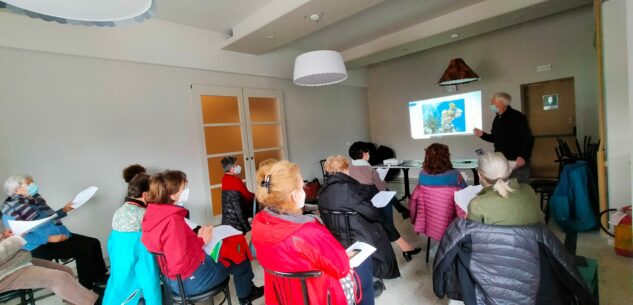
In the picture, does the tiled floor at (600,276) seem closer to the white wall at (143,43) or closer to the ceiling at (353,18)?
the white wall at (143,43)

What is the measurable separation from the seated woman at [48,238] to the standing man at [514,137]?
3923mm

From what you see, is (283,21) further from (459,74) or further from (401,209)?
(459,74)

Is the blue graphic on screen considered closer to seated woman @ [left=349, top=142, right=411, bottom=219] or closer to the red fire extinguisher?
seated woman @ [left=349, top=142, right=411, bottom=219]

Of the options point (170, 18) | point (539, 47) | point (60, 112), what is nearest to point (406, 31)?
point (539, 47)

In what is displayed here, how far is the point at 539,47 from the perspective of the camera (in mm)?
4684

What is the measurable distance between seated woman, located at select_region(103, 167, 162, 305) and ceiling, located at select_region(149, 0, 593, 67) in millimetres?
2533

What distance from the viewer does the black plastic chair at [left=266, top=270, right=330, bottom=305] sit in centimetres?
116

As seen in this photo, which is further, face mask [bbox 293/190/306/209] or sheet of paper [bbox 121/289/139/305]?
sheet of paper [bbox 121/289/139/305]

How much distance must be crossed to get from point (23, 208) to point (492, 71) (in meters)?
6.34

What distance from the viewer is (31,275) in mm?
1851

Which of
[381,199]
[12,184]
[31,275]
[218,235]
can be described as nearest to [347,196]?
[381,199]

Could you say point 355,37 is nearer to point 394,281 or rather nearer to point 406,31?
point 406,31

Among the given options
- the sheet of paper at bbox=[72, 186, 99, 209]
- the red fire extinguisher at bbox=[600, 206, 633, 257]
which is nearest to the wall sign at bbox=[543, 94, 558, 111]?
the red fire extinguisher at bbox=[600, 206, 633, 257]

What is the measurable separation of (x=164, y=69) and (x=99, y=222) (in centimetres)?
191
